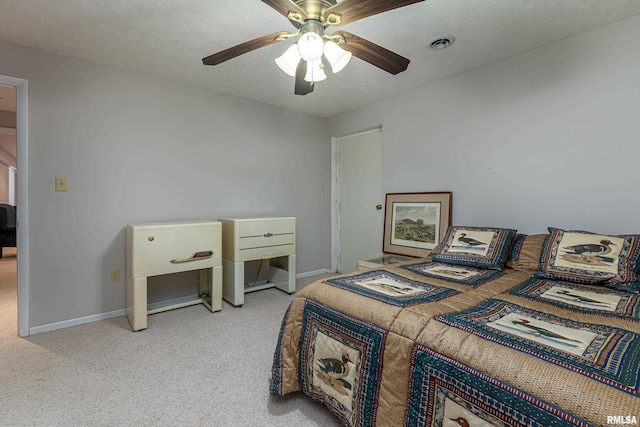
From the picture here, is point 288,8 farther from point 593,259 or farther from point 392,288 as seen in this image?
point 593,259

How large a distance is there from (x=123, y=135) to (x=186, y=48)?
1.02m

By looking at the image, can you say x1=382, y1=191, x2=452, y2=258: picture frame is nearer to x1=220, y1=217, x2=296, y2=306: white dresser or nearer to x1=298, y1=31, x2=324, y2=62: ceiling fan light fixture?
x1=220, y1=217, x2=296, y2=306: white dresser

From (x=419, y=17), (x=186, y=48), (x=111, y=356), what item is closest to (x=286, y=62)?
(x=419, y=17)

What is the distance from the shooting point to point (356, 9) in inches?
53.4

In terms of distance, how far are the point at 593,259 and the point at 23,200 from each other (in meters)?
3.89

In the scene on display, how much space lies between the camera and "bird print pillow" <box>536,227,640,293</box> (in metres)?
1.60

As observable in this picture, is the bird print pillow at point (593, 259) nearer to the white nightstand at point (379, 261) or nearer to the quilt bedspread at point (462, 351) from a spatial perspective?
the quilt bedspread at point (462, 351)

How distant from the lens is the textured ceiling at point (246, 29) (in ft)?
5.90

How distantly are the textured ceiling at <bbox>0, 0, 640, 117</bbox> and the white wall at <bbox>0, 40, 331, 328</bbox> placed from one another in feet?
0.79

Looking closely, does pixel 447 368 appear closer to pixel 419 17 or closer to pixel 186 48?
pixel 419 17

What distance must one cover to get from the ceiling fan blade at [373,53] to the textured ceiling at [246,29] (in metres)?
0.37

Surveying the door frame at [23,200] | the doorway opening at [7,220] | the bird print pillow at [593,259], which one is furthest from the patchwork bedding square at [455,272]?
the doorway opening at [7,220]

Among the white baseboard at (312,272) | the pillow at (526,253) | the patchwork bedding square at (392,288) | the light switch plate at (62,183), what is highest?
the light switch plate at (62,183)

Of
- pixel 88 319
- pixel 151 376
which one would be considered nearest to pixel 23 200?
pixel 88 319
